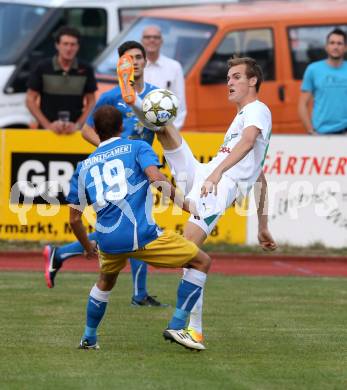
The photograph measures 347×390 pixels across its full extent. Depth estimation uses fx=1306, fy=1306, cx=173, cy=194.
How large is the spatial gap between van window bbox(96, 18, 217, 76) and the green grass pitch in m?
4.54

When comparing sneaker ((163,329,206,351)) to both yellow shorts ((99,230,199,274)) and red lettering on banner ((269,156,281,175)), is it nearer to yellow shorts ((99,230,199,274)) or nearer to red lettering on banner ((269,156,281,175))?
yellow shorts ((99,230,199,274))

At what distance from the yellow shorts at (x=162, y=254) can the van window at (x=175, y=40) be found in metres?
8.22

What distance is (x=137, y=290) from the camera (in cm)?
1129

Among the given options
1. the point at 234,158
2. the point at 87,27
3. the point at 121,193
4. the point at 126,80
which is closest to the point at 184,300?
the point at 121,193

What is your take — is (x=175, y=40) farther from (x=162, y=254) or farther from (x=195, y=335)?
(x=162, y=254)

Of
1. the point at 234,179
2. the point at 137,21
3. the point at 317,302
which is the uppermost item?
the point at 137,21

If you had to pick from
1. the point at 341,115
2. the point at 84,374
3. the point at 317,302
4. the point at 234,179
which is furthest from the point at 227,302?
the point at 341,115

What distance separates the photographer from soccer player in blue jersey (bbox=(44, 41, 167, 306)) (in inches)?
431

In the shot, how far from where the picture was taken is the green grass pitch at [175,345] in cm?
787

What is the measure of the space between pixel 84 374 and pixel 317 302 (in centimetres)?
418

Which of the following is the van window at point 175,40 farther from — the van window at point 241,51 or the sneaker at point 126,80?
the sneaker at point 126,80

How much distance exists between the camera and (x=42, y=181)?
15.2 m

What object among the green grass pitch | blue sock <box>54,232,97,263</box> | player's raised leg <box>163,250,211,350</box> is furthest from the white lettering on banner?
player's raised leg <box>163,250,211,350</box>

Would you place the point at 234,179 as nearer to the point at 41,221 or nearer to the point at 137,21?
the point at 41,221
